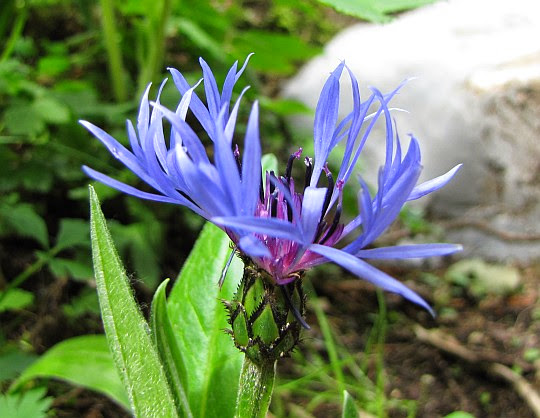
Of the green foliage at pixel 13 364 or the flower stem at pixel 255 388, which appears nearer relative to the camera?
the flower stem at pixel 255 388

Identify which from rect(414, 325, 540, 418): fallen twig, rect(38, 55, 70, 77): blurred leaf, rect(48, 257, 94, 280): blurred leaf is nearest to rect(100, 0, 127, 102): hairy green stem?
rect(38, 55, 70, 77): blurred leaf

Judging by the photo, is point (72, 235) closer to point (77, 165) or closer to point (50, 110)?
point (50, 110)

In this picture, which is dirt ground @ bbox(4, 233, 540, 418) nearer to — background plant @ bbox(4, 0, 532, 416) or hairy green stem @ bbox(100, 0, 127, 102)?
background plant @ bbox(4, 0, 532, 416)

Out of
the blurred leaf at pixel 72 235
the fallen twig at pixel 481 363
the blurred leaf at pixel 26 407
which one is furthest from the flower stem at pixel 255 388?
the fallen twig at pixel 481 363

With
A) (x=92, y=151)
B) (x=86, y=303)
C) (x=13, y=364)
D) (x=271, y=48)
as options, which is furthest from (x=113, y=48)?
(x=13, y=364)

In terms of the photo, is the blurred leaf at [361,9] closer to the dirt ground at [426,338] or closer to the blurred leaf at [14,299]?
the blurred leaf at [14,299]
